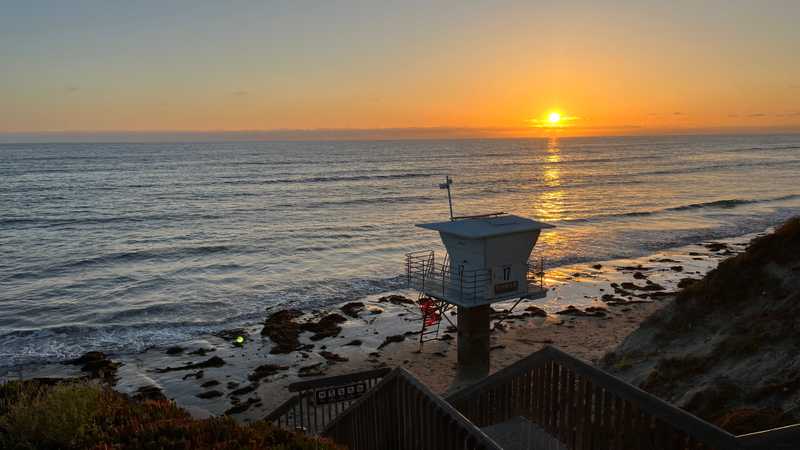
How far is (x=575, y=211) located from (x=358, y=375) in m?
55.7

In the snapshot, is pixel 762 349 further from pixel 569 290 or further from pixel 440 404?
pixel 569 290

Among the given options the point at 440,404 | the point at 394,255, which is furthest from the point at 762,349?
the point at 394,255

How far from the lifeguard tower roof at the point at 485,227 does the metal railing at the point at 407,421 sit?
30.6 feet

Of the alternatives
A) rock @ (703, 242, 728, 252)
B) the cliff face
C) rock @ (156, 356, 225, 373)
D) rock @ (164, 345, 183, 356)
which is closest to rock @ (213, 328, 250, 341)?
rock @ (164, 345, 183, 356)

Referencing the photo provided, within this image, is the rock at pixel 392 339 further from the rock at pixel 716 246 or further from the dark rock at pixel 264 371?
the rock at pixel 716 246

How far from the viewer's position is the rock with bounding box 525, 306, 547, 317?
27.4m

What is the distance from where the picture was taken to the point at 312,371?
70.5ft

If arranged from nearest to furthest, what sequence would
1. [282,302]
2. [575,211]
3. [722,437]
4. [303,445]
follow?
[722,437]
[303,445]
[282,302]
[575,211]

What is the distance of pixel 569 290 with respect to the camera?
103 ft

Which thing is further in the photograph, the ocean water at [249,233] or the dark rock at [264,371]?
the ocean water at [249,233]

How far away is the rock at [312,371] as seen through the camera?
69.5 ft

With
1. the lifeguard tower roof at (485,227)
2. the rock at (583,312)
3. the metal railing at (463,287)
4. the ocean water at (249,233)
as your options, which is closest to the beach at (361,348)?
the rock at (583,312)

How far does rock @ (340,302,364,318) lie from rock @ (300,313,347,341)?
31.1 inches

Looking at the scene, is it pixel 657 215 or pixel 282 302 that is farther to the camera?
pixel 657 215
